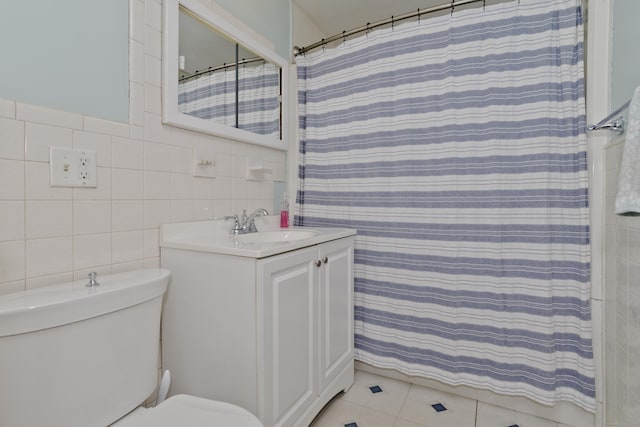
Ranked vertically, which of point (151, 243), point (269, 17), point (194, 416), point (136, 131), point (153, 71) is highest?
point (269, 17)

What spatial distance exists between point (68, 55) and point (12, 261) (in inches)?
26.2

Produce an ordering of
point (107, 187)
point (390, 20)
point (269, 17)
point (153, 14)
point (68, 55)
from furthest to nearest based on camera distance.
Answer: point (269, 17) → point (390, 20) → point (153, 14) → point (107, 187) → point (68, 55)

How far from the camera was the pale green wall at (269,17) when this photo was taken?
1.70m

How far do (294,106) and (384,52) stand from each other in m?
0.67

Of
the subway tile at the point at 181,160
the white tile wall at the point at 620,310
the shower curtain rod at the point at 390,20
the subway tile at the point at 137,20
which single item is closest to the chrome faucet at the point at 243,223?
the subway tile at the point at 181,160

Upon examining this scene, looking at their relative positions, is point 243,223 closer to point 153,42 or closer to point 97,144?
point 97,144

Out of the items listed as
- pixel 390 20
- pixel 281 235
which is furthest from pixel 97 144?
pixel 390 20

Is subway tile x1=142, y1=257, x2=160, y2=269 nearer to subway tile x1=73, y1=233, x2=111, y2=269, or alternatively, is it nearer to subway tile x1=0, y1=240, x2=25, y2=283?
subway tile x1=73, y1=233, x2=111, y2=269

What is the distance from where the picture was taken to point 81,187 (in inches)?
42.2

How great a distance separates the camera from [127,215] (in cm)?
121

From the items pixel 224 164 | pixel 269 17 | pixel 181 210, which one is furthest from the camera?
pixel 269 17

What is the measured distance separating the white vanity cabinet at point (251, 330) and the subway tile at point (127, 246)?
95 millimetres

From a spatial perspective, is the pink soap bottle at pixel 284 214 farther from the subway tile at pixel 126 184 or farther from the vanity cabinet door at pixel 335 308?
the subway tile at pixel 126 184

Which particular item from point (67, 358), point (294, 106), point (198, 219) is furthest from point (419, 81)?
point (67, 358)
